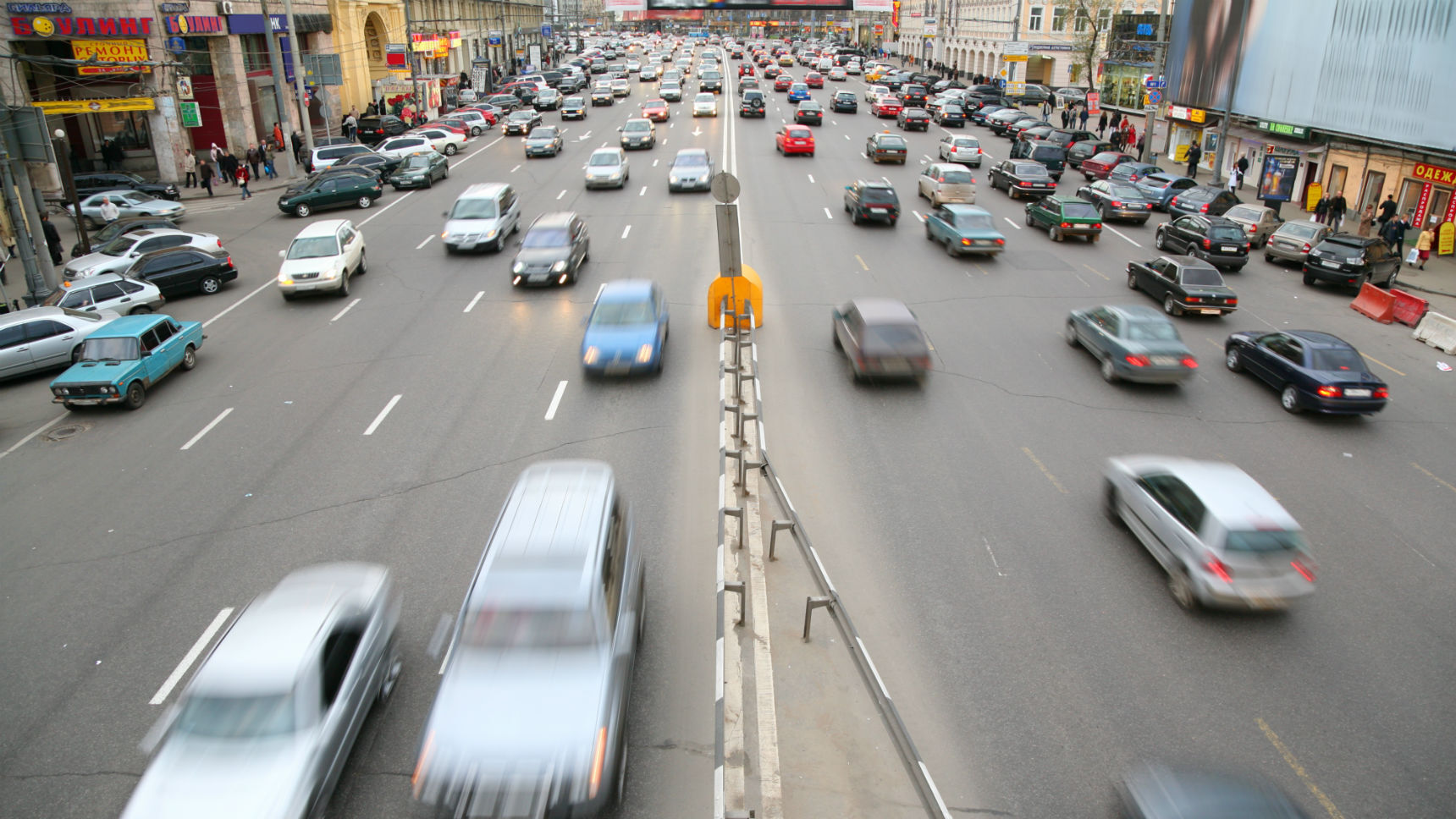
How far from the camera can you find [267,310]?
21922 mm

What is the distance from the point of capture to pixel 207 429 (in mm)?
15383

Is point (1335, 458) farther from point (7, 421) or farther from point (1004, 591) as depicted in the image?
A: point (7, 421)

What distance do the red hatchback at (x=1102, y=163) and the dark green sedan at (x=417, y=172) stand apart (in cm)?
2826

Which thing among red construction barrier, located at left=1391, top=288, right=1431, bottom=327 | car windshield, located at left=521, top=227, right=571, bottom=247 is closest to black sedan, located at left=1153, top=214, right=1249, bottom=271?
red construction barrier, located at left=1391, top=288, right=1431, bottom=327

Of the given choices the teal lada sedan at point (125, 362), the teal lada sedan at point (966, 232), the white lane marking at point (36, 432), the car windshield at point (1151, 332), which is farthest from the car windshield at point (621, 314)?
the teal lada sedan at point (966, 232)

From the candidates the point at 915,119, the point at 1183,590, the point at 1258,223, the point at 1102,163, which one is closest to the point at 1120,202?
the point at 1258,223

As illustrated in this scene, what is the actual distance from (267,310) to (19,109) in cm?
846

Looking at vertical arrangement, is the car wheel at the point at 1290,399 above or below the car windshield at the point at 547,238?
below

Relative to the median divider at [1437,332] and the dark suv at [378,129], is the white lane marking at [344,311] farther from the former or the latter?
the dark suv at [378,129]

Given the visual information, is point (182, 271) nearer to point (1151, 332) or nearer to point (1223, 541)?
point (1151, 332)

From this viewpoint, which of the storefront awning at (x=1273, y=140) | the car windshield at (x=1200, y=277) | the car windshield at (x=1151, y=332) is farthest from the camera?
the storefront awning at (x=1273, y=140)

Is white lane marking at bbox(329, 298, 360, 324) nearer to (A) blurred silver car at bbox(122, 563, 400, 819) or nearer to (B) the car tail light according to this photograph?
(A) blurred silver car at bbox(122, 563, 400, 819)

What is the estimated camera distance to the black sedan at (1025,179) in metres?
33.7

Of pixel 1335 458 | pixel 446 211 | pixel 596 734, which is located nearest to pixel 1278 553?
pixel 1335 458
